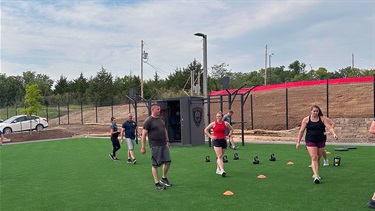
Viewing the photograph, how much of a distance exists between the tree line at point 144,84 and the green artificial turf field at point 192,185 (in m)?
33.9

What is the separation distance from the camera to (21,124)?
30.5 metres

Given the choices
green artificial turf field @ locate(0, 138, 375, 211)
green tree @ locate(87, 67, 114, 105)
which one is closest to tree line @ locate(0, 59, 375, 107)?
green tree @ locate(87, 67, 114, 105)

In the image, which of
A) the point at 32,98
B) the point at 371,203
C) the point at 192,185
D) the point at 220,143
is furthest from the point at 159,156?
the point at 32,98

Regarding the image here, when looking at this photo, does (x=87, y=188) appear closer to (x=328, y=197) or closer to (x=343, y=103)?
(x=328, y=197)

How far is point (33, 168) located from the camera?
12375 mm

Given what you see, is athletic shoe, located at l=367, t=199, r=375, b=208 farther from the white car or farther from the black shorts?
the white car

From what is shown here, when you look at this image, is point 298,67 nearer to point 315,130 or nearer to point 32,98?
point 32,98

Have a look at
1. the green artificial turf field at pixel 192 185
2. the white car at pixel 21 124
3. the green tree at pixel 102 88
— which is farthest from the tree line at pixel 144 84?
the green artificial turf field at pixel 192 185

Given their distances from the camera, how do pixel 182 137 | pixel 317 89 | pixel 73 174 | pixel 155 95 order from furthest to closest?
1. pixel 155 95
2. pixel 317 89
3. pixel 182 137
4. pixel 73 174

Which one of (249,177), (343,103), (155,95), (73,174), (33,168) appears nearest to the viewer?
(249,177)

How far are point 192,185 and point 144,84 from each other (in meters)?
53.9

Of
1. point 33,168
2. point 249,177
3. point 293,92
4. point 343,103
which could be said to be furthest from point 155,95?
point 249,177

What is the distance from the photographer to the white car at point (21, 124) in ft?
98.5

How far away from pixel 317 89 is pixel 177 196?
95.0 ft
